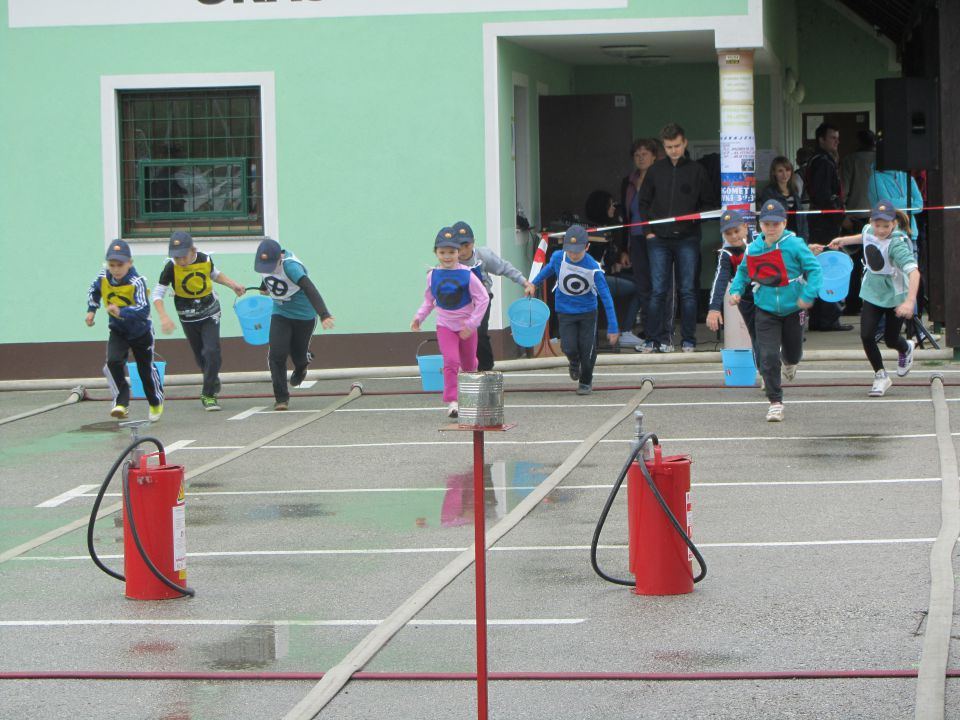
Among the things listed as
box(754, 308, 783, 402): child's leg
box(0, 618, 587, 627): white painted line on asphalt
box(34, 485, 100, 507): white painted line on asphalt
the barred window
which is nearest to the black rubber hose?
box(0, 618, 587, 627): white painted line on asphalt

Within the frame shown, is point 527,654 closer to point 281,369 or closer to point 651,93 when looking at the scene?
point 281,369

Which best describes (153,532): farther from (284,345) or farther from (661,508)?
(284,345)

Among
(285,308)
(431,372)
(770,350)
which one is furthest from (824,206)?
(285,308)

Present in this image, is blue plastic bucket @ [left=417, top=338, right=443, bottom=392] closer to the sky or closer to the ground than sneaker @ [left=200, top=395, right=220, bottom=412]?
closer to the sky

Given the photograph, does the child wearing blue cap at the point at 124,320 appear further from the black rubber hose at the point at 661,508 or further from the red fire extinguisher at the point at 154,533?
the black rubber hose at the point at 661,508

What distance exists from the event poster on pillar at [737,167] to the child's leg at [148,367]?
6.46 m

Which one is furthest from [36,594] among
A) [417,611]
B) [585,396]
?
[585,396]

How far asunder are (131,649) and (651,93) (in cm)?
1650

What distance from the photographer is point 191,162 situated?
60.1ft

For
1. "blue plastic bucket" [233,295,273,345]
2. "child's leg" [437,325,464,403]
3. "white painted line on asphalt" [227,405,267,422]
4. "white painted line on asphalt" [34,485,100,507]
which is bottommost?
"white painted line on asphalt" [34,485,100,507]

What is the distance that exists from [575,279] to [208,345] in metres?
3.35

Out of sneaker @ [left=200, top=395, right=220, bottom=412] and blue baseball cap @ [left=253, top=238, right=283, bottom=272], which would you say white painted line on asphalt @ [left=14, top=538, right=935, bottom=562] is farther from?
sneaker @ [left=200, top=395, right=220, bottom=412]

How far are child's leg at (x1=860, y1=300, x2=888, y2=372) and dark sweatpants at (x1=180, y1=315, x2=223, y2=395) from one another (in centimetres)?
567

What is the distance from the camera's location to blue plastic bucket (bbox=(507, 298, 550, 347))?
15797 millimetres
